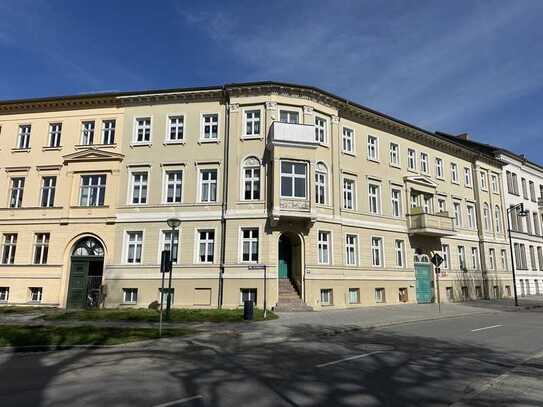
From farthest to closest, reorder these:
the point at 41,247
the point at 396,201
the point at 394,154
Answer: the point at 394,154
the point at 396,201
the point at 41,247

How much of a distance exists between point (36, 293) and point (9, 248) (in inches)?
143

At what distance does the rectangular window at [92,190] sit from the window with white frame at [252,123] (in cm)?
963

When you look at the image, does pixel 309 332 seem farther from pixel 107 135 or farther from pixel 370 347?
pixel 107 135

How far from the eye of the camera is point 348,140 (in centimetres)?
2862

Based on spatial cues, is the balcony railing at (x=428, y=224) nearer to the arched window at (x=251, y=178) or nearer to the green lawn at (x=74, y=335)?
the arched window at (x=251, y=178)

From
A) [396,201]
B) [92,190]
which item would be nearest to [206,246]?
[92,190]

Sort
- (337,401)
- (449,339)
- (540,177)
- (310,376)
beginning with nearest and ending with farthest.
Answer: (337,401) → (310,376) → (449,339) → (540,177)

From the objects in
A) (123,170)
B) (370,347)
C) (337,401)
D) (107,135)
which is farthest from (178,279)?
(337,401)

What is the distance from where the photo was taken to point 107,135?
27.1 meters

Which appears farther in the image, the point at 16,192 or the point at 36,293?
the point at 16,192

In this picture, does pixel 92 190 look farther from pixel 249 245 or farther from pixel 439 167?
pixel 439 167

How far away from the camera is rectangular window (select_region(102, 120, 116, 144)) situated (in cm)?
2700

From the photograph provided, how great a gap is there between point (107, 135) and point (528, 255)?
4129cm

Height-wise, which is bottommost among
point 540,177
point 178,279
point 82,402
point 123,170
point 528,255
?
point 82,402
